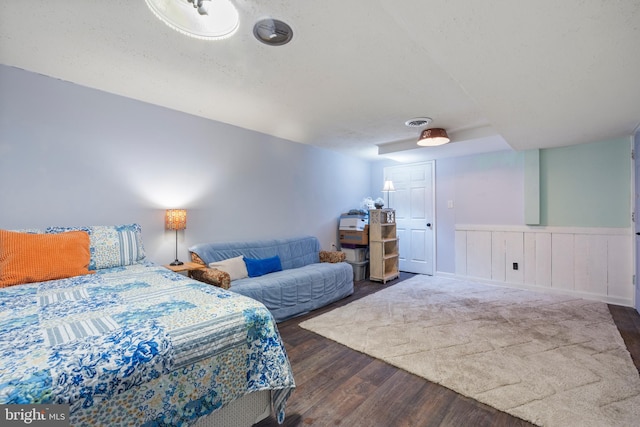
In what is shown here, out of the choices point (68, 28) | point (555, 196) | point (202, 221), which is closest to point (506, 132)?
point (555, 196)

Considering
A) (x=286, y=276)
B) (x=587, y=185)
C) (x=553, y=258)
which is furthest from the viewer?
(x=553, y=258)

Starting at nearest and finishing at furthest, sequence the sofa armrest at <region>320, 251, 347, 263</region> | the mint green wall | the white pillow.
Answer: the white pillow, the mint green wall, the sofa armrest at <region>320, 251, 347, 263</region>

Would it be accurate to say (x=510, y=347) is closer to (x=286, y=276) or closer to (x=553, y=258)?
(x=286, y=276)

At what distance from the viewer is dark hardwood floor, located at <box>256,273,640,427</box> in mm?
1554

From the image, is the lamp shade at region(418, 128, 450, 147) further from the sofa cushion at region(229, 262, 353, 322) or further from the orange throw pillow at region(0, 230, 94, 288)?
the orange throw pillow at region(0, 230, 94, 288)

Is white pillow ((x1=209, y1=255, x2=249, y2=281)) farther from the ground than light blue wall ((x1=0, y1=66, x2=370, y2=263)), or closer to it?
closer to it

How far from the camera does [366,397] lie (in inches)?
→ 69.1

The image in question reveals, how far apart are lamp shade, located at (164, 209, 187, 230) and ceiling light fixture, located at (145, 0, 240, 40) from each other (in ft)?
5.62

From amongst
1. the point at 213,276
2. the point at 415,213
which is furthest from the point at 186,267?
the point at 415,213

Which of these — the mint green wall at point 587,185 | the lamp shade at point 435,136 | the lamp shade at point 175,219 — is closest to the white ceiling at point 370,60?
the lamp shade at point 435,136

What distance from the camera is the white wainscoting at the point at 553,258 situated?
347cm

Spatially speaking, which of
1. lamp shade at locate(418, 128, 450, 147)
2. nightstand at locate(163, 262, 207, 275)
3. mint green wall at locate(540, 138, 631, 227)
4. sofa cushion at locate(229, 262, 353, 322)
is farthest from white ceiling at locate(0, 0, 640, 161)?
sofa cushion at locate(229, 262, 353, 322)

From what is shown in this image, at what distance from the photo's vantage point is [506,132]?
308 centimetres

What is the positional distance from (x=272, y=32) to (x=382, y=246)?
11.7 ft
